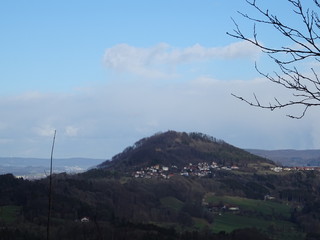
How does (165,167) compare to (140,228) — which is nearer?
(140,228)

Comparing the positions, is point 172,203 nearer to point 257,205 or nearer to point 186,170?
point 257,205

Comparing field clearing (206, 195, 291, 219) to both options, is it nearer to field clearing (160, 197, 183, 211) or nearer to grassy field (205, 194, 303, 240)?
grassy field (205, 194, 303, 240)

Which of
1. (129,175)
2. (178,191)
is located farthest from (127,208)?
(129,175)

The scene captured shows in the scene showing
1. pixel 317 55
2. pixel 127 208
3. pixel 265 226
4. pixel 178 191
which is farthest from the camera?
pixel 178 191

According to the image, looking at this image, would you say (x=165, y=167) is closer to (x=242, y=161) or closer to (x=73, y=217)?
(x=242, y=161)

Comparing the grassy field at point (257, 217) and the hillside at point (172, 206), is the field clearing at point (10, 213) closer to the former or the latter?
the hillside at point (172, 206)

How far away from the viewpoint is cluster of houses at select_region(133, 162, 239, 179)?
170300 millimetres

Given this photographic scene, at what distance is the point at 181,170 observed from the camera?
18550 centimetres

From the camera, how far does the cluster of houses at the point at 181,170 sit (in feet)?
559

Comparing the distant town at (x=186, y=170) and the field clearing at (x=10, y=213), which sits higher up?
the distant town at (x=186, y=170)

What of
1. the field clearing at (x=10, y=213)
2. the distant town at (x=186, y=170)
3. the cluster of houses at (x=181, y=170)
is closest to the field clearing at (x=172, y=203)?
the cluster of houses at (x=181, y=170)

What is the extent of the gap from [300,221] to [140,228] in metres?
39.2

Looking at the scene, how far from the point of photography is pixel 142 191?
413ft

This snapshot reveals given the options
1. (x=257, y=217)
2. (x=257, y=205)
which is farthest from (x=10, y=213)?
(x=257, y=205)
